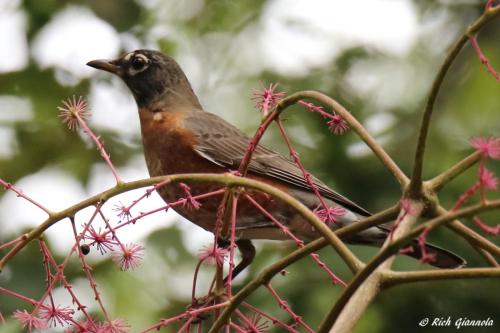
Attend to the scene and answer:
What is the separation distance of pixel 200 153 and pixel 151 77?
0.84 meters

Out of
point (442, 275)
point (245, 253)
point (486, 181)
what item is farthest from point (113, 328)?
point (245, 253)

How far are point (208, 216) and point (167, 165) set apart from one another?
0.46 metres

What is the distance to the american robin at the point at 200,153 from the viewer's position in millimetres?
3312

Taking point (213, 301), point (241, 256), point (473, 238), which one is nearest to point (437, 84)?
point (473, 238)

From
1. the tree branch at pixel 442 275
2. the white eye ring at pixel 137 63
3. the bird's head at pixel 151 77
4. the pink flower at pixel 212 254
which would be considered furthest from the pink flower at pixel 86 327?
the white eye ring at pixel 137 63

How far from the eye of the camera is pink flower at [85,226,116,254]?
1855mm

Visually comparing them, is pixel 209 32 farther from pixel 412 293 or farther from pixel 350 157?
pixel 412 293

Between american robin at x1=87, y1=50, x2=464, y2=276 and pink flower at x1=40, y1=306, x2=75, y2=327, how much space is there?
38.9 inches

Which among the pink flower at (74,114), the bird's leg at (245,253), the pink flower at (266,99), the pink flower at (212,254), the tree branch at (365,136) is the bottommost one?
the pink flower at (212,254)

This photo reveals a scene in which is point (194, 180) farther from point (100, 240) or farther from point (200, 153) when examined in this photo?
point (200, 153)

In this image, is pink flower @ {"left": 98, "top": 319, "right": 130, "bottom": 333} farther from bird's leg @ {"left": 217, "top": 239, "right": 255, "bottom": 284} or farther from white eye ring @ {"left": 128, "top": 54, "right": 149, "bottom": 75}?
white eye ring @ {"left": 128, "top": 54, "right": 149, "bottom": 75}

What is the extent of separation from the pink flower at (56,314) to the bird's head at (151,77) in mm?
2447

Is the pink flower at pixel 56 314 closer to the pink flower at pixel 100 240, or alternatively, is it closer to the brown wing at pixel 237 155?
the pink flower at pixel 100 240

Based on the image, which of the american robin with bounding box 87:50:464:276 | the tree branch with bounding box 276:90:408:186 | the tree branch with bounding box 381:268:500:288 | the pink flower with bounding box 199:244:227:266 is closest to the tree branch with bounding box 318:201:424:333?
the tree branch with bounding box 381:268:500:288
